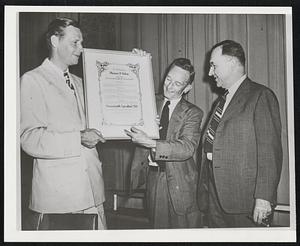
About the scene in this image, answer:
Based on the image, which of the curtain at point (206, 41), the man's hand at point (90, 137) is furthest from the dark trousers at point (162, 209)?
the curtain at point (206, 41)

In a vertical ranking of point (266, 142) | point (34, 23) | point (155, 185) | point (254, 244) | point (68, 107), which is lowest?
point (254, 244)

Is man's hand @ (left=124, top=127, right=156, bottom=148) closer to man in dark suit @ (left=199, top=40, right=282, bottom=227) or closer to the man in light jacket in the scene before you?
the man in light jacket

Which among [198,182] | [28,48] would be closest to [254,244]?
[198,182]

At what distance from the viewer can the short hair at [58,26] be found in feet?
9.29

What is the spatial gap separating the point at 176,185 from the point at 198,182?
127mm

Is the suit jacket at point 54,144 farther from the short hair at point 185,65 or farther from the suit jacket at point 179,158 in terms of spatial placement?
the short hair at point 185,65

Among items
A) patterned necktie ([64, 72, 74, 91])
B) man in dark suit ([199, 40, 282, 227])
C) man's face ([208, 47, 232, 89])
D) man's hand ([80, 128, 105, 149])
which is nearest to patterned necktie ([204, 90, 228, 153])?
man in dark suit ([199, 40, 282, 227])

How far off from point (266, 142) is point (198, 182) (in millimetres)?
440

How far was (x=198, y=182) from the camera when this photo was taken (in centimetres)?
286

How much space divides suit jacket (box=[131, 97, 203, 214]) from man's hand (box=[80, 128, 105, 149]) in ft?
0.76

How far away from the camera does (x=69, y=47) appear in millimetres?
2828

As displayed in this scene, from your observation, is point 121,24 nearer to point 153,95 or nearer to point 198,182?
point 153,95

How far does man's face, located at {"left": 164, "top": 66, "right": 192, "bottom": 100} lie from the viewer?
2.87 m

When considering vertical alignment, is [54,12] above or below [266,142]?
above
